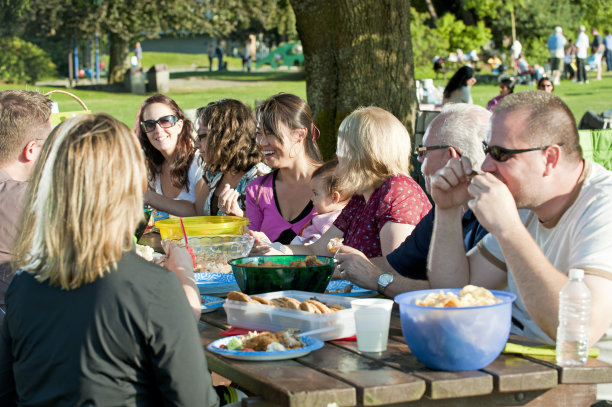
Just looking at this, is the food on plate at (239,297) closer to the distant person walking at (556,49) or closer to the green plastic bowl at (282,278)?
the green plastic bowl at (282,278)

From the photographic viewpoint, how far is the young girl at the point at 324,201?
4.81 metres

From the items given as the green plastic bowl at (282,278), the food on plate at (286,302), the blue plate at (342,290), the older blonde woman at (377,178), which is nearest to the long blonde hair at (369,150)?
the older blonde woman at (377,178)

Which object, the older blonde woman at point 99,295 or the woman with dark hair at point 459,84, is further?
the woman with dark hair at point 459,84

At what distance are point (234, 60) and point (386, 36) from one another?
51.7 meters

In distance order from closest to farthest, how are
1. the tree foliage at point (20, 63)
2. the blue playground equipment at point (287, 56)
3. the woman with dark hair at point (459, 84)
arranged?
the woman with dark hair at point (459, 84) < the tree foliage at point (20, 63) < the blue playground equipment at point (287, 56)

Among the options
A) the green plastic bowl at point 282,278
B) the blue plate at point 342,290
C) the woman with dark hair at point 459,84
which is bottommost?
the blue plate at point 342,290

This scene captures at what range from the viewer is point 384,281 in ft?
10.8

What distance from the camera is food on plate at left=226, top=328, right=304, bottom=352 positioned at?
2365 mm

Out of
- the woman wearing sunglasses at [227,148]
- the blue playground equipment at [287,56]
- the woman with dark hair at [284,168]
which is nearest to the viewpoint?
the woman with dark hair at [284,168]

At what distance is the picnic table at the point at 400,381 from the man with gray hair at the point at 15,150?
153cm

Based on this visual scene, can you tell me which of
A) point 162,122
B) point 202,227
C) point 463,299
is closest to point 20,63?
point 162,122

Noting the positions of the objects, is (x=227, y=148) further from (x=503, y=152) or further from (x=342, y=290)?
(x=503, y=152)

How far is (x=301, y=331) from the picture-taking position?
2.53 meters

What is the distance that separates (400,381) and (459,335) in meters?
0.21
